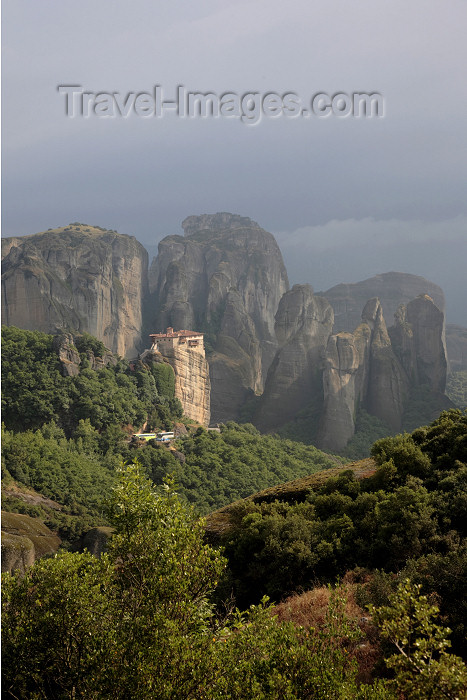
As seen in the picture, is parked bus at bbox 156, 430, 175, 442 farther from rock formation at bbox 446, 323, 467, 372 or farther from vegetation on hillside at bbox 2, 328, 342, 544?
rock formation at bbox 446, 323, 467, 372

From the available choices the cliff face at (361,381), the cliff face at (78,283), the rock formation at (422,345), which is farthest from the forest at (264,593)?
the rock formation at (422,345)

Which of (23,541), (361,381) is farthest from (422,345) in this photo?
(23,541)

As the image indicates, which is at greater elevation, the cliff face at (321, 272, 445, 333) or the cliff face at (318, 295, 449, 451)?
the cliff face at (321, 272, 445, 333)

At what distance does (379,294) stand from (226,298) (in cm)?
4149

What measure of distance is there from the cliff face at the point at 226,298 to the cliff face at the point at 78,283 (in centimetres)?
688

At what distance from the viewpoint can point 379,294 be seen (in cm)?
12588

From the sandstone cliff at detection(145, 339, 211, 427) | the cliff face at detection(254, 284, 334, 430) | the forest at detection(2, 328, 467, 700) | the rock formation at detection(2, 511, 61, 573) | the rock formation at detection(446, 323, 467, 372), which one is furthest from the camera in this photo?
the rock formation at detection(446, 323, 467, 372)

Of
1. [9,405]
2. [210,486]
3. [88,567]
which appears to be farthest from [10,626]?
[9,405]

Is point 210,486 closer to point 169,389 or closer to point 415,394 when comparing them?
point 169,389

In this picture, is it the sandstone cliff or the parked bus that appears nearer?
the parked bus

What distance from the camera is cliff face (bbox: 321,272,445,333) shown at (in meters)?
122

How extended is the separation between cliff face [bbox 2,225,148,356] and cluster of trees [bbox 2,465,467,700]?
57835 millimetres

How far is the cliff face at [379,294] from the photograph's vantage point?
122 metres

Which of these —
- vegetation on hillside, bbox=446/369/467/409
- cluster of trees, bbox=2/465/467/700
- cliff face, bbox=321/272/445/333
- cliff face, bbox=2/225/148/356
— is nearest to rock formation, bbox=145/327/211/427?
cliff face, bbox=2/225/148/356
